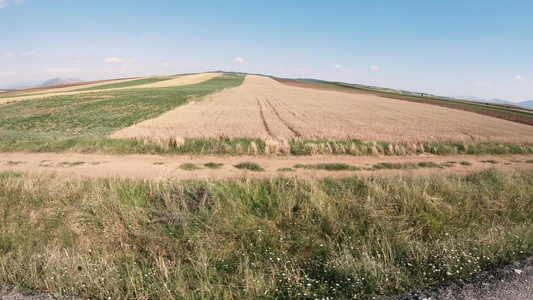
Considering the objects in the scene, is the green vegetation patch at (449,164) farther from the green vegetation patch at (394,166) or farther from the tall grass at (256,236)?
the tall grass at (256,236)

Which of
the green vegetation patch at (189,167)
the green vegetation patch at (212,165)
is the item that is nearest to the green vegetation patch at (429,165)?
the green vegetation patch at (212,165)

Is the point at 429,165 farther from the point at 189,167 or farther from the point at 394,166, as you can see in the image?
the point at 189,167

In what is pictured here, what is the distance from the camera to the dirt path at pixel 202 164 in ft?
39.7

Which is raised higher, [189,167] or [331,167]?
[331,167]

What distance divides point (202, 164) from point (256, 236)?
8.05 metres

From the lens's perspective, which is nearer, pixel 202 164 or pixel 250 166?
pixel 250 166

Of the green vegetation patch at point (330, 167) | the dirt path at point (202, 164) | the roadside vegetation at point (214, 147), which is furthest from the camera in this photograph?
the roadside vegetation at point (214, 147)

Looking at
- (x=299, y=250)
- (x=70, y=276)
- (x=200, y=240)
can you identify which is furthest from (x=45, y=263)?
(x=299, y=250)

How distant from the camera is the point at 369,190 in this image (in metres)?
8.03

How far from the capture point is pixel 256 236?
622 centimetres

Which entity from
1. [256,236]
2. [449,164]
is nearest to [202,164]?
[256,236]

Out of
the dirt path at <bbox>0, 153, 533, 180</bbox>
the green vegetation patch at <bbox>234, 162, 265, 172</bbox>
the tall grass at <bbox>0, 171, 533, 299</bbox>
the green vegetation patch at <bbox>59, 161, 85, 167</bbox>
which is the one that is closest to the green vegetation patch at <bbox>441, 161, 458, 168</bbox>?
the dirt path at <bbox>0, 153, 533, 180</bbox>

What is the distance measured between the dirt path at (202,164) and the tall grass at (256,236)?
10.1 feet

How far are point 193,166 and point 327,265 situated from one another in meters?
9.47
